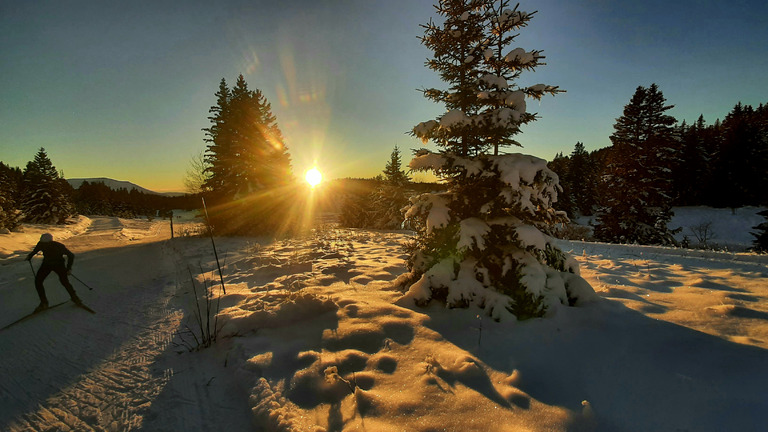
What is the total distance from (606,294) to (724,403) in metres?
3.21

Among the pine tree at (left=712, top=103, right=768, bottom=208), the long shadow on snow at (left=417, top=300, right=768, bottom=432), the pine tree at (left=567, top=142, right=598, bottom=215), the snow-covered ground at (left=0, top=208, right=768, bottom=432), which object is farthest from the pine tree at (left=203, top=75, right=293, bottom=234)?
the pine tree at (left=712, top=103, right=768, bottom=208)

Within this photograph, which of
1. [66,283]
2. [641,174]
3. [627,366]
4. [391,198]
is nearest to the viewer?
[627,366]

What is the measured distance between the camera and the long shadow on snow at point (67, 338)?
3.25 metres

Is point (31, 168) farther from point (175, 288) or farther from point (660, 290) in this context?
point (660, 290)

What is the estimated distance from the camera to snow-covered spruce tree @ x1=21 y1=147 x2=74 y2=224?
→ 3089 centimetres

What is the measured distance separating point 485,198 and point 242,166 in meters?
19.6

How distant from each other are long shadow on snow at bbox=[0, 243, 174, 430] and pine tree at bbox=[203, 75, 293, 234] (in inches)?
444

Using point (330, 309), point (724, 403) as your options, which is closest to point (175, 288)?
point (330, 309)

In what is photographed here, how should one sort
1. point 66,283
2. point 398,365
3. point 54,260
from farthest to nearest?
point 54,260 < point 66,283 < point 398,365

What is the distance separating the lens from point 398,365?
3346 millimetres

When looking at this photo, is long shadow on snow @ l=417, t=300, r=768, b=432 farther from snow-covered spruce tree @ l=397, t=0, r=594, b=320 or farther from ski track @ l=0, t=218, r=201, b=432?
ski track @ l=0, t=218, r=201, b=432

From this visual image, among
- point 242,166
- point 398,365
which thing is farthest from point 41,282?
point 242,166

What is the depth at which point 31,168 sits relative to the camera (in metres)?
33.5

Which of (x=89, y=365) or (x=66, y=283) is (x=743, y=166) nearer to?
(x=89, y=365)
